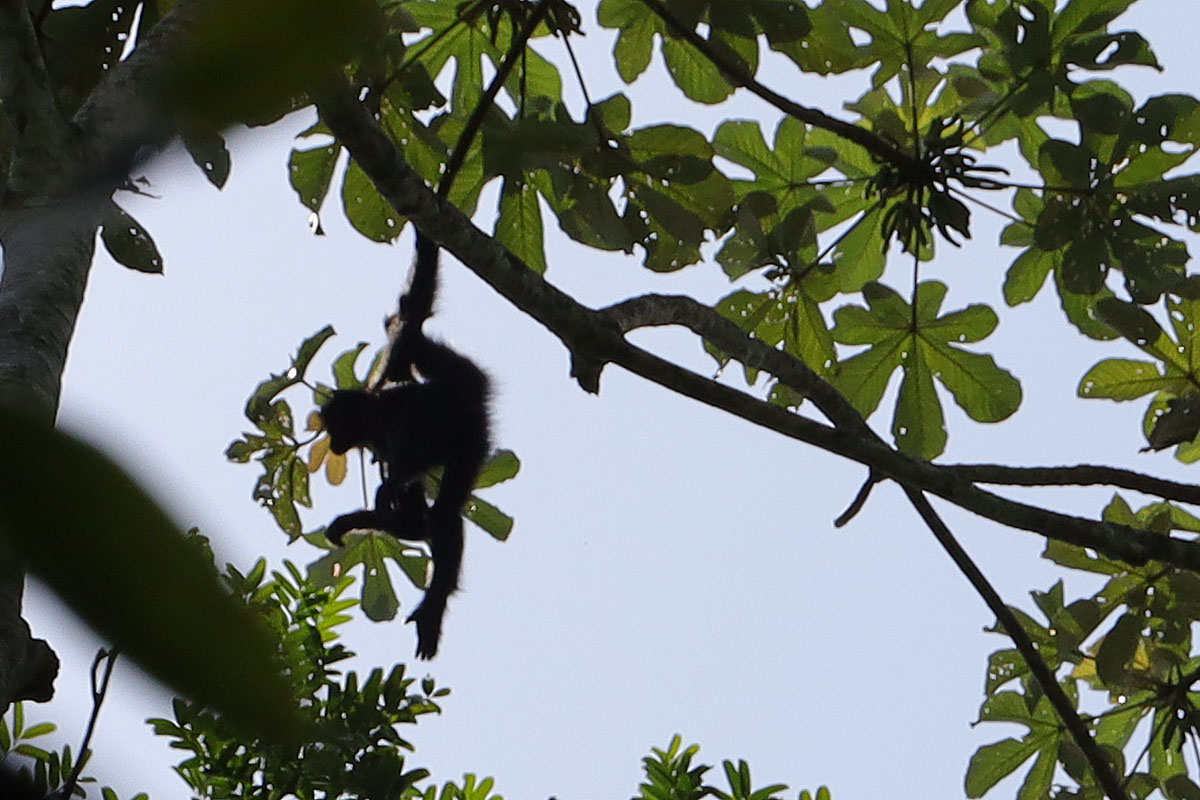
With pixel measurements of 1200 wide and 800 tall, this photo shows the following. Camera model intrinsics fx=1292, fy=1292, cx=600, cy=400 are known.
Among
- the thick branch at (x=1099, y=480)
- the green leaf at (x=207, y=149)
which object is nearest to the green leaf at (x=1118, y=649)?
the thick branch at (x=1099, y=480)

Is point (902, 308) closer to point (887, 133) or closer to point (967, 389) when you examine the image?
point (967, 389)

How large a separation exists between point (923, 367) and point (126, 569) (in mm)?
3710

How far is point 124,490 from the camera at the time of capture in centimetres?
28

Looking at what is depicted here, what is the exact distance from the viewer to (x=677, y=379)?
2.50m

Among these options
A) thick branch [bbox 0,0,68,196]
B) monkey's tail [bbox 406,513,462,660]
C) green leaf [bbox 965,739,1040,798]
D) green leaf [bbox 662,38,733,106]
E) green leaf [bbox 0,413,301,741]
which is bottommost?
green leaf [bbox 0,413,301,741]

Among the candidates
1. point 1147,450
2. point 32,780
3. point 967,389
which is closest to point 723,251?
point 967,389

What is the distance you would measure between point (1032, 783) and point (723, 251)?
6.23 ft

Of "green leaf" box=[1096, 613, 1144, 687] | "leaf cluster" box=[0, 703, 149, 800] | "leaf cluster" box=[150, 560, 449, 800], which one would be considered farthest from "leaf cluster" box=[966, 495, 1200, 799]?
"leaf cluster" box=[0, 703, 149, 800]

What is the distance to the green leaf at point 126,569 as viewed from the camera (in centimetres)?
27

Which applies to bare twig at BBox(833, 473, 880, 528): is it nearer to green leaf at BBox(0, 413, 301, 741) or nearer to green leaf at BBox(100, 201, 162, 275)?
green leaf at BBox(100, 201, 162, 275)

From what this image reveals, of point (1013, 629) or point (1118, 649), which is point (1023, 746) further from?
point (1013, 629)

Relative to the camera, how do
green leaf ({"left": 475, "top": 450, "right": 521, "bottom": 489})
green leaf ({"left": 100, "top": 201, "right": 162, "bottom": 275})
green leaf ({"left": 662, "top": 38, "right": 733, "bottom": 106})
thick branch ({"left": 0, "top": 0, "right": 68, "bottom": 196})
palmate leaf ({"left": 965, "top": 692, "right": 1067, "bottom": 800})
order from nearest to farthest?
thick branch ({"left": 0, "top": 0, "right": 68, "bottom": 196}), green leaf ({"left": 100, "top": 201, "right": 162, "bottom": 275}), green leaf ({"left": 662, "top": 38, "right": 733, "bottom": 106}), palmate leaf ({"left": 965, "top": 692, "right": 1067, "bottom": 800}), green leaf ({"left": 475, "top": 450, "right": 521, "bottom": 489})

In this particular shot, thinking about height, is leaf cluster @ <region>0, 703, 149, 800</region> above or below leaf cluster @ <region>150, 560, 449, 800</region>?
below

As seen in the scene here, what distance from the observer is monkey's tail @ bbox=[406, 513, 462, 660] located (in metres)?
4.38
